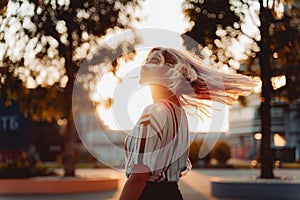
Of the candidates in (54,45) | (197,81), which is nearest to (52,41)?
(54,45)

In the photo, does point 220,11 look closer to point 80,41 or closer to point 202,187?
point 80,41

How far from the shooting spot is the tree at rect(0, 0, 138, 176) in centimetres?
1841

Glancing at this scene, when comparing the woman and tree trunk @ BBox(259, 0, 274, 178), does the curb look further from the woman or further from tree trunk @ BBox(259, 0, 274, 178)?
the woman

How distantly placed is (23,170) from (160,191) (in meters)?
17.4

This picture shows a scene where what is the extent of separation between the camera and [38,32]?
18.6m

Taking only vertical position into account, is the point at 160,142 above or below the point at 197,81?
below

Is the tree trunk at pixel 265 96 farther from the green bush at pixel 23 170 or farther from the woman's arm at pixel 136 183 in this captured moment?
the woman's arm at pixel 136 183

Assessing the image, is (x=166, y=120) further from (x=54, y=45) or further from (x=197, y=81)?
(x=54, y=45)

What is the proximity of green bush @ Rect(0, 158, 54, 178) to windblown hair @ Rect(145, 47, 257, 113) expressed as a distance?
17.2 metres

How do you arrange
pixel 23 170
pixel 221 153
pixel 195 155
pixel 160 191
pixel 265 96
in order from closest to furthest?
pixel 160 191, pixel 265 96, pixel 23 170, pixel 195 155, pixel 221 153

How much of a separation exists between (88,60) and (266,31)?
5.29 meters

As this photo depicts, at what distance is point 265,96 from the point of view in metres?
17.3

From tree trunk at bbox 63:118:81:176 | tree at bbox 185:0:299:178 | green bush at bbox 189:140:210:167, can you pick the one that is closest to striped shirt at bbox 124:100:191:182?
tree at bbox 185:0:299:178

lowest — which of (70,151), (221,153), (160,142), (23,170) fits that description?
(23,170)
